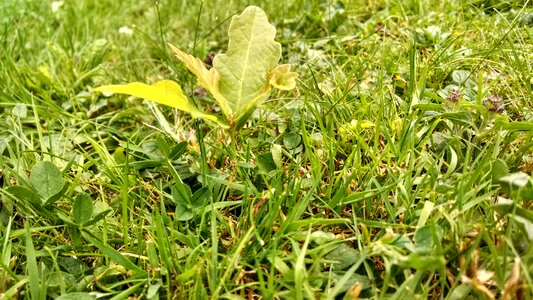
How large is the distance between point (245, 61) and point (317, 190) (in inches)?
16.6

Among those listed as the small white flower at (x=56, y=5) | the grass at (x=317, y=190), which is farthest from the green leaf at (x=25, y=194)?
the small white flower at (x=56, y=5)

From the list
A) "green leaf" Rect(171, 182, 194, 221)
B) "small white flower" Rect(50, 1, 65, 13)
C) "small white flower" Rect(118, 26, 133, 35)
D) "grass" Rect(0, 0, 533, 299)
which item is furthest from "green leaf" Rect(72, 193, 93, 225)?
"small white flower" Rect(50, 1, 65, 13)

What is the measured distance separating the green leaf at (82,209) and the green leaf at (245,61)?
46 cm

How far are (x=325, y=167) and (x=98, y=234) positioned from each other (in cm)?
65

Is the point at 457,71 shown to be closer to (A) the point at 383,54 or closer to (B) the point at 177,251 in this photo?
(A) the point at 383,54

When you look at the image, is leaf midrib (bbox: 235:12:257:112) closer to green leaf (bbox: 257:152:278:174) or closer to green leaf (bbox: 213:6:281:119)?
green leaf (bbox: 213:6:281:119)

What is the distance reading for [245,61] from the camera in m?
1.53

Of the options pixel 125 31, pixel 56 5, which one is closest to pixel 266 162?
pixel 125 31

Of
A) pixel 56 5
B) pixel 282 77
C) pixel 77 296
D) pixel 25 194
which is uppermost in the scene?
pixel 282 77

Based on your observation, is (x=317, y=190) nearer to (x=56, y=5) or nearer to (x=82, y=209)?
(x=82, y=209)

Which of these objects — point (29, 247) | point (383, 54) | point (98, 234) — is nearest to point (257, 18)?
point (383, 54)

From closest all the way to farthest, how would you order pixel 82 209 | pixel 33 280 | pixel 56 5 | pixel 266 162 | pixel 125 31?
pixel 33 280 < pixel 82 209 < pixel 266 162 < pixel 125 31 < pixel 56 5

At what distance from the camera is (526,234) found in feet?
3.66

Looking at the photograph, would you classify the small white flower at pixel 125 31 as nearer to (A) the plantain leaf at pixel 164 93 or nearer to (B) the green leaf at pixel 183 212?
(A) the plantain leaf at pixel 164 93
